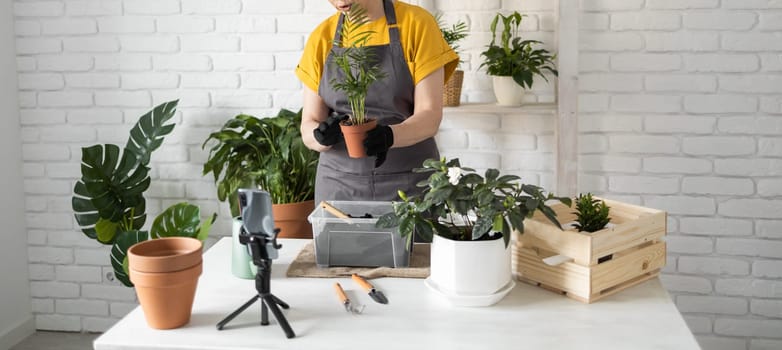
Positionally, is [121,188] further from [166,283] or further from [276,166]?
[166,283]

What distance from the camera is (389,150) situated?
8.60 ft

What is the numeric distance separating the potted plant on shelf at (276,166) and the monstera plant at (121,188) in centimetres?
21

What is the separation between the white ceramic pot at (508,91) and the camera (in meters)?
3.12

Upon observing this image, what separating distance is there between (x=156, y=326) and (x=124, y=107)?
235cm

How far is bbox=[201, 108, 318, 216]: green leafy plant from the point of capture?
10.4 feet

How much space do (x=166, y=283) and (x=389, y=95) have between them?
1285mm

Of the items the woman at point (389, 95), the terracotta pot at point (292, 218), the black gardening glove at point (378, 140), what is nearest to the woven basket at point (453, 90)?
the woman at point (389, 95)

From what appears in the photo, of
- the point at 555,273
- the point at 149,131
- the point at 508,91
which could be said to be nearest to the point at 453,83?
the point at 508,91

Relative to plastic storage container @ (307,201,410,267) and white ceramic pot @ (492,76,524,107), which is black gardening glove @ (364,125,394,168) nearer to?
plastic storage container @ (307,201,410,267)

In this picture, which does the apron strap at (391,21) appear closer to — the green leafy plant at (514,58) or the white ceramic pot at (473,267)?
the green leafy plant at (514,58)

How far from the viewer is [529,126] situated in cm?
334

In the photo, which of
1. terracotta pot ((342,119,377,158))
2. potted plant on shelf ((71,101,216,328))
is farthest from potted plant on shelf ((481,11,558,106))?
potted plant on shelf ((71,101,216,328))

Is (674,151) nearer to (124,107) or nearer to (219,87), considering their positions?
(219,87)

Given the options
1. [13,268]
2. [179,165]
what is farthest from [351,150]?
[13,268]
